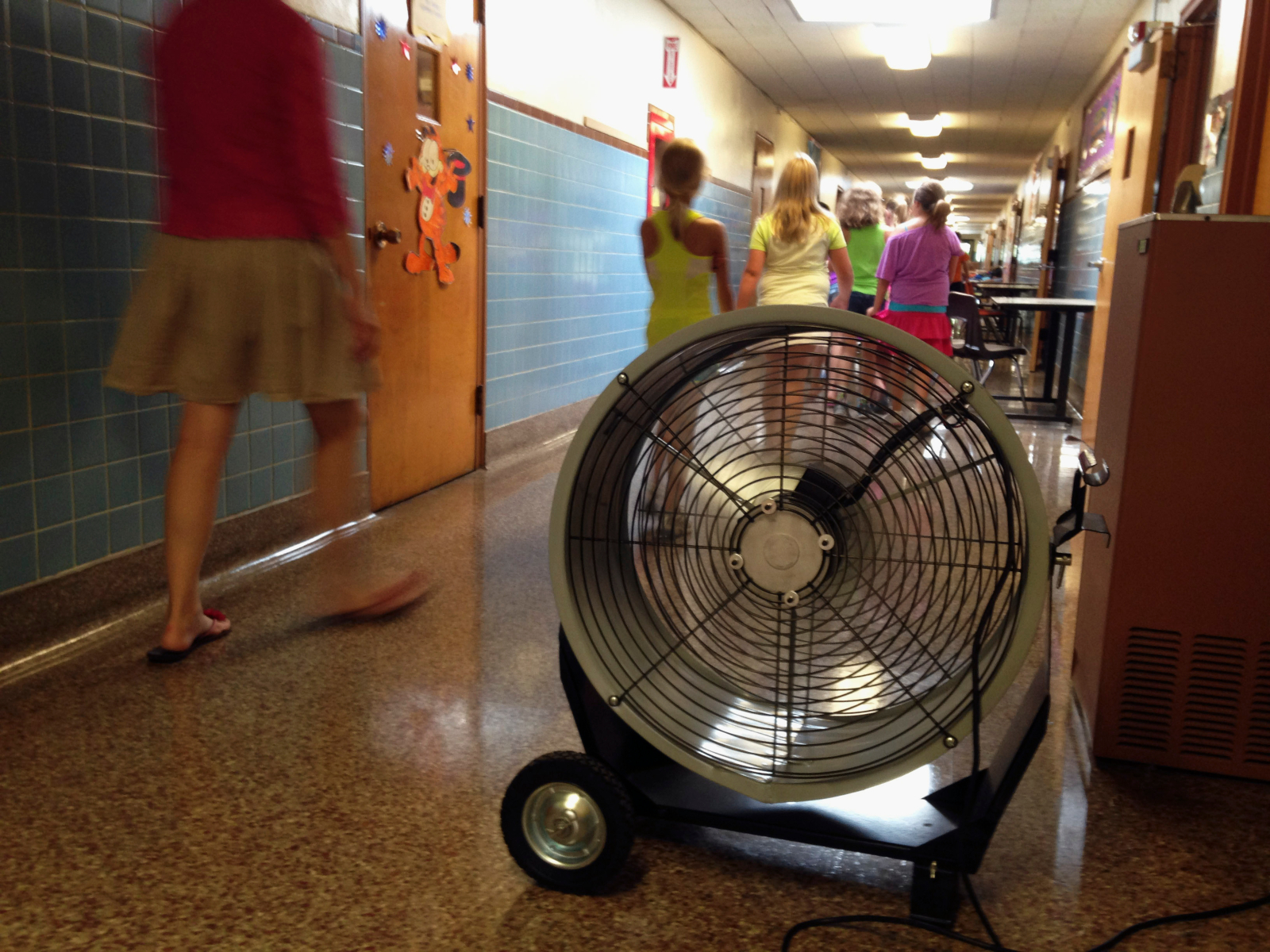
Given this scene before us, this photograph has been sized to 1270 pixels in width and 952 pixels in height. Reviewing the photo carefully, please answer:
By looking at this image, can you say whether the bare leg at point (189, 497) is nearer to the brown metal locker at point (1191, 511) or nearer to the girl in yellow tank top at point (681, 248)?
the girl in yellow tank top at point (681, 248)

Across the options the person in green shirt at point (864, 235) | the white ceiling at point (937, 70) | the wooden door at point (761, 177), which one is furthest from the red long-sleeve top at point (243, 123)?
the wooden door at point (761, 177)

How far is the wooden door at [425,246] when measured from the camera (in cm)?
331

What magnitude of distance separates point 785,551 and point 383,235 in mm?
2447

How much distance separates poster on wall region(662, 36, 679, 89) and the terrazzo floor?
17.2ft

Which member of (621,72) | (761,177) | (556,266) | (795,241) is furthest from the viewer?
(761,177)

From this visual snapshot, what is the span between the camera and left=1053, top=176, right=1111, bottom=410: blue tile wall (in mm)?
7125

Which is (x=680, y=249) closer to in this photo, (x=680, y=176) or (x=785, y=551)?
(x=680, y=176)

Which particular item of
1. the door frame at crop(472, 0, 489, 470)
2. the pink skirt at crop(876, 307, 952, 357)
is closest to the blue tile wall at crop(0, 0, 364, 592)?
the door frame at crop(472, 0, 489, 470)

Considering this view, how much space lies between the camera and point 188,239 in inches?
78.0

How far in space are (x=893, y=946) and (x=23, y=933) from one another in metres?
1.00

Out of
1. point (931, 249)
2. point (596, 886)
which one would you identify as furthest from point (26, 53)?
point (931, 249)

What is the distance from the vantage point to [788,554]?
3.92 ft

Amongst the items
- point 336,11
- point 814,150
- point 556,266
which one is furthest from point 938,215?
point 814,150

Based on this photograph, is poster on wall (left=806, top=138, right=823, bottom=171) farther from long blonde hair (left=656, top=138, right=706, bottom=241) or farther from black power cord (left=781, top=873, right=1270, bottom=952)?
black power cord (left=781, top=873, right=1270, bottom=952)
